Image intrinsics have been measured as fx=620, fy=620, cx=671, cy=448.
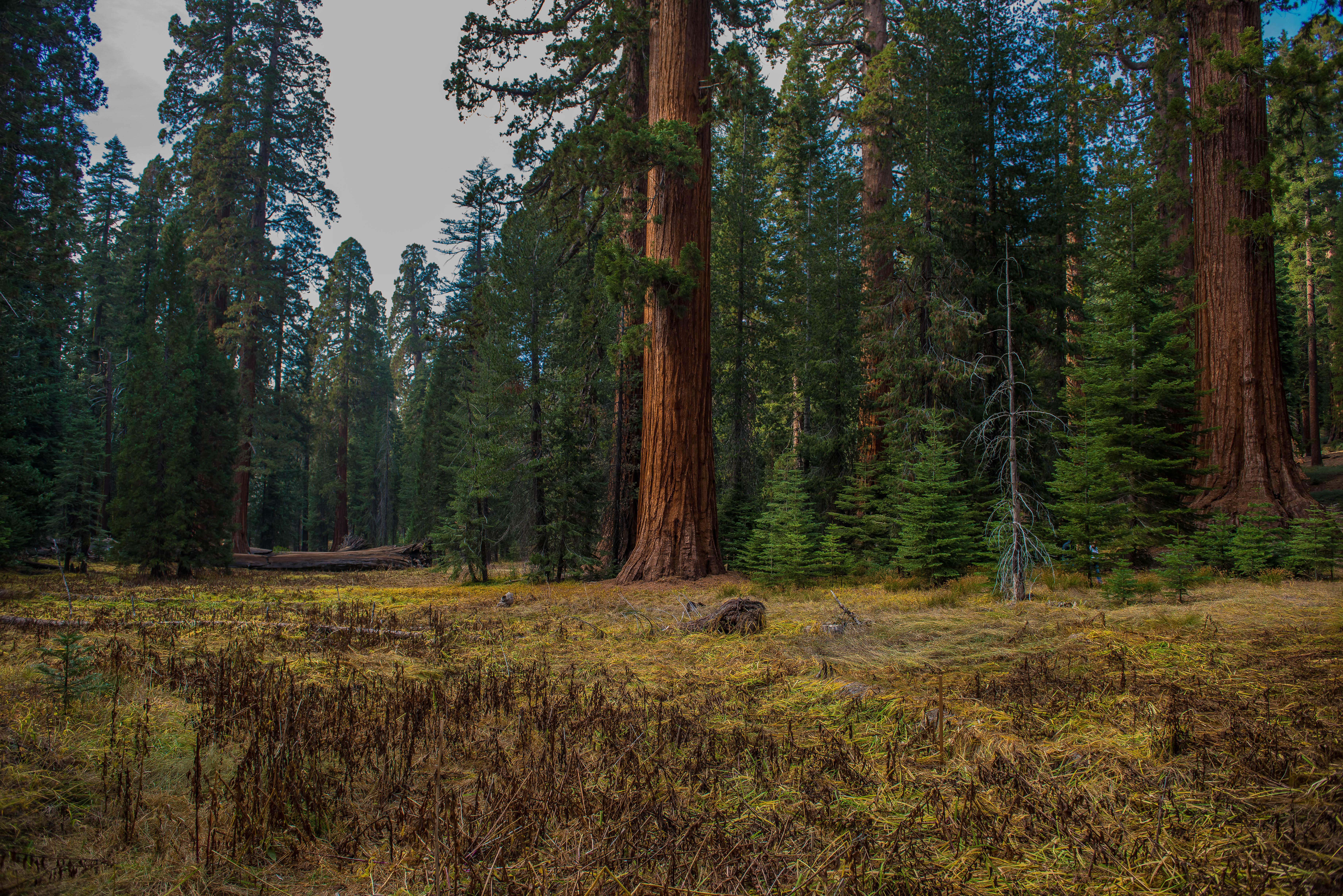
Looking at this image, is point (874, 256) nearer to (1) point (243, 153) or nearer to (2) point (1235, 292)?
(2) point (1235, 292)

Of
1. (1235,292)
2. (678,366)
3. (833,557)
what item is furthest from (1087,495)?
(678,366)

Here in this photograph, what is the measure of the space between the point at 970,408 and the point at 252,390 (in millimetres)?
23899

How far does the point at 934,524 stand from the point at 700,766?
7551 mm

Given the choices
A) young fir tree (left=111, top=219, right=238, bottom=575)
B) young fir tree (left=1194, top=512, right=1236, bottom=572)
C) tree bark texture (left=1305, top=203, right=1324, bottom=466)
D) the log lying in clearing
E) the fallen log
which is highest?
tree bark texture (left=1305, top=203, right=1324, bottom=466)

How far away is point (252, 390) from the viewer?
2289 centimetres

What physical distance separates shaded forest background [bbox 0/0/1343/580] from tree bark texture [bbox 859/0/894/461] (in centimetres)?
8

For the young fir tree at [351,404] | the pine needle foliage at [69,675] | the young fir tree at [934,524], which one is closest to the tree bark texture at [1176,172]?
the young fir tree at [934,524]

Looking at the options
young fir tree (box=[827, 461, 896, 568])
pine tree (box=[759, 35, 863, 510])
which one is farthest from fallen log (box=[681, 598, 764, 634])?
pine tree (box=[759, 35, 863, 510])

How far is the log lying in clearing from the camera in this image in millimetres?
18719

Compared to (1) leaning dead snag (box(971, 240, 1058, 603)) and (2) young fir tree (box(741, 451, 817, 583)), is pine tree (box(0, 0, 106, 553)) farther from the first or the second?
(1) leaning dead snag (box(971, 240, 1058, 603))

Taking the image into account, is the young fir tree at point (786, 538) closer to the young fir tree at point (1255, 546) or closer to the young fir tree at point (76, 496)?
the young fir tree at point (1255, 546)

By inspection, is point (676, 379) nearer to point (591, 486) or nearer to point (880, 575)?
point (591, 486)

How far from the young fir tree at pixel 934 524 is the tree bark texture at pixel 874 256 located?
10.2 ft

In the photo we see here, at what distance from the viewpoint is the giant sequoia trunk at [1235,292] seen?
30.7 ft
